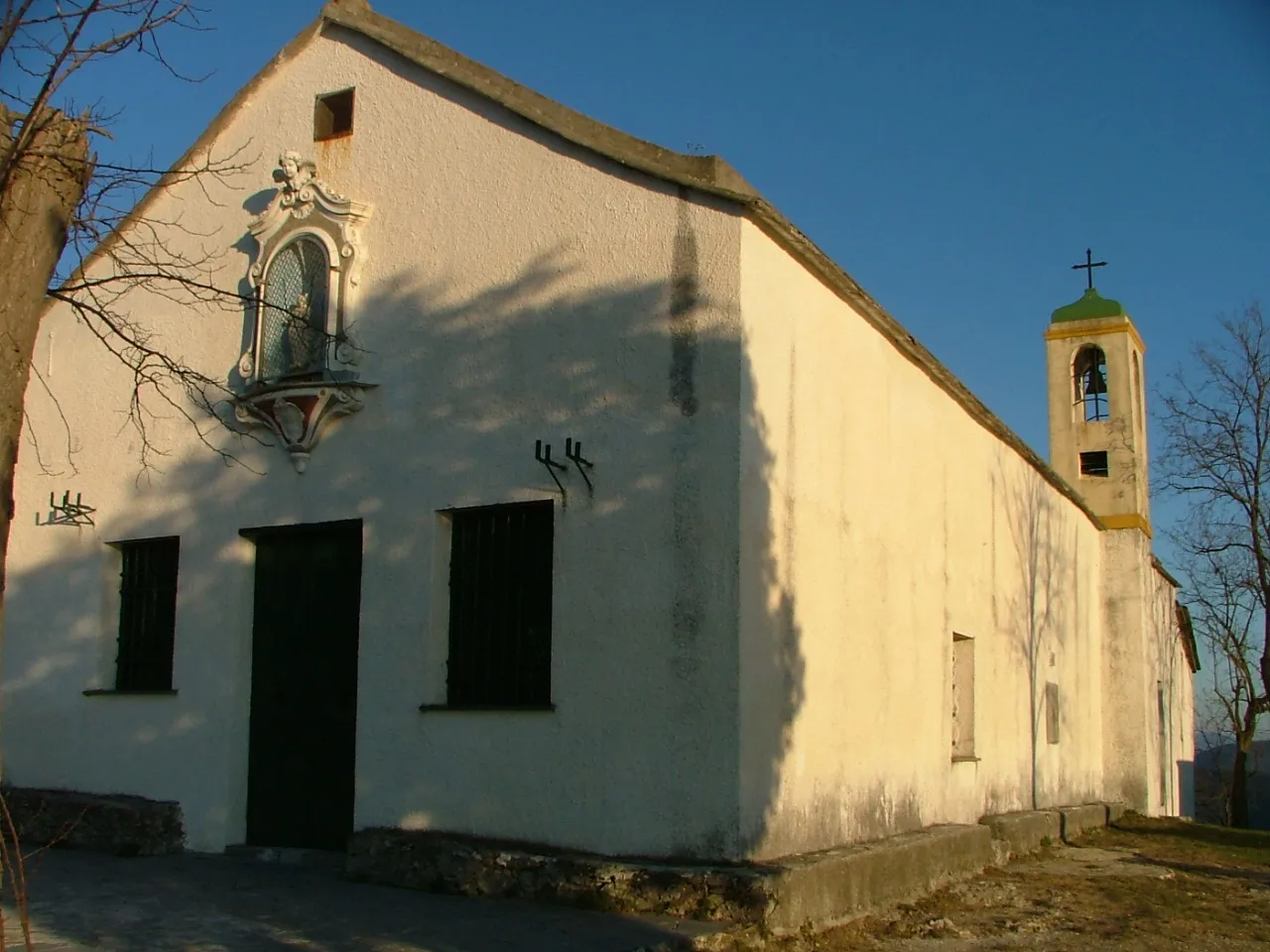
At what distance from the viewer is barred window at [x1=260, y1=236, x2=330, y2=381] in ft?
35.2

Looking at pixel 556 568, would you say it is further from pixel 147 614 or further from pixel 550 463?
pixel 147 614

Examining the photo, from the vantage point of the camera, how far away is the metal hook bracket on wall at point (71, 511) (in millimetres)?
11891

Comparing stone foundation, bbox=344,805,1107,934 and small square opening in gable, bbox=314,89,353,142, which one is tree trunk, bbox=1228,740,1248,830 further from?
small square opening in gable, bbox=314,89,353,142

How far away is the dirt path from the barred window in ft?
19.8

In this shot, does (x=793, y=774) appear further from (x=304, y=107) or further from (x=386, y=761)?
(x=304, y=107)

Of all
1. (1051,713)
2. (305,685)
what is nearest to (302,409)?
(305,685)

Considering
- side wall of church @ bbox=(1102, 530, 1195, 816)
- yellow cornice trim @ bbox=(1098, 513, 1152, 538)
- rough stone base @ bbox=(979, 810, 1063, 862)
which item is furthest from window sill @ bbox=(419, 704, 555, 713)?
yellow cornice trim @ bbox=(1098, 513, 1152, 538)

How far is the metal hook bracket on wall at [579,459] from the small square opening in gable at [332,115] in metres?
3.92

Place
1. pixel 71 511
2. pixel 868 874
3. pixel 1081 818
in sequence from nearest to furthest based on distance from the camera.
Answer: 1. pixel 868 874
2. pixel 71 511
3. pixel 1081 818

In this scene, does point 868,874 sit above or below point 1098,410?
below

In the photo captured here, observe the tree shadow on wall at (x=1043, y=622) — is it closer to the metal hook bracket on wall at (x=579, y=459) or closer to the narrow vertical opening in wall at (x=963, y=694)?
the narrow vertical opening in wall at (x=963, y=694)

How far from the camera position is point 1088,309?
861 inches

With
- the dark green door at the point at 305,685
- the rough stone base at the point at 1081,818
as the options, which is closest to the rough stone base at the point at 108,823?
the dark green door at the point at 305,685

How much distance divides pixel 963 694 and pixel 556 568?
6349 mm
